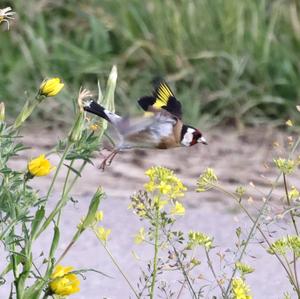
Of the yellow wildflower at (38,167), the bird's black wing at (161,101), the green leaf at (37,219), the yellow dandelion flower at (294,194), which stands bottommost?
the yellow dandelion flower at (294,194)

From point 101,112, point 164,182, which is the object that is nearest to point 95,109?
point 101,112

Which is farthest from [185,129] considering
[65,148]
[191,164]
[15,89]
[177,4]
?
[177,4]

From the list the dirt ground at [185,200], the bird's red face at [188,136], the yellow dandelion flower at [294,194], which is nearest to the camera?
the bird's red face at [188,136]

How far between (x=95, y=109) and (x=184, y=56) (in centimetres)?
409

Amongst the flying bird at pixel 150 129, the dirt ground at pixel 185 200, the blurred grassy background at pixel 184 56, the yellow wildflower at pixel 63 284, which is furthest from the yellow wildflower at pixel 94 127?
the blurred grassy background at pixel 184 56

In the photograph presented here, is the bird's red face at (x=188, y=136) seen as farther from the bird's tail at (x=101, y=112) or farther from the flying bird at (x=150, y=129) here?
the bird's tail at (x=101, y=112)

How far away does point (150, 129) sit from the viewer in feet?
8.38

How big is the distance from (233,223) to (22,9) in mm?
2915

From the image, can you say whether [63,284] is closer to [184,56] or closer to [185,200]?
[185,200]

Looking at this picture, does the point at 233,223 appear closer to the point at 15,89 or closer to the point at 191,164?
the point at 191,164

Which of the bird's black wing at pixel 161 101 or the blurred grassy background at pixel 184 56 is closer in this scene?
the bird's black wing at pixel 161 101

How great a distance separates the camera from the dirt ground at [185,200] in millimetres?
4129

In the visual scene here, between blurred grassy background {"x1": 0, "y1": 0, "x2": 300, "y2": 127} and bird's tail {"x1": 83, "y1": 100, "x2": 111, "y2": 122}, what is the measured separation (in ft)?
12.1

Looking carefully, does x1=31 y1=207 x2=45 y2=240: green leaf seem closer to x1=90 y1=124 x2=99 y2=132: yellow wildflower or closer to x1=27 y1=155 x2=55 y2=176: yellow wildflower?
x1=27 y1=155 x2=55 y2=176: yellow wildflower
